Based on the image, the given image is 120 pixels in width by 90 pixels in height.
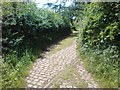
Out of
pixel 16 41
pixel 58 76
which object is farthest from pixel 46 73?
pixel 16 41

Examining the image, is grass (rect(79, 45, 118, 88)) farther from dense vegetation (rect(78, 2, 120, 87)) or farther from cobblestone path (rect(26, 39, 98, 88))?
cobblestone path (rect(26, 39, 98, 88))

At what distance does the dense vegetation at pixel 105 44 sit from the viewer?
9.16ft

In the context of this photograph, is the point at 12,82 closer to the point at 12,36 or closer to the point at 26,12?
the point at 12,36

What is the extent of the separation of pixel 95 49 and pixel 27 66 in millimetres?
2776

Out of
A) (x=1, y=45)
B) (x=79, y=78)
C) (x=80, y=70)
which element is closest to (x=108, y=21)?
(x=80, y=70)

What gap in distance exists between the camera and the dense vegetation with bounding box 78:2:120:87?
2791mm

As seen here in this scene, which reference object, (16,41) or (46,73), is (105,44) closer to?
(46,73)

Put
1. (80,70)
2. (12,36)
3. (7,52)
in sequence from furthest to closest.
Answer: (12,36)
(7,52)
(80,70)

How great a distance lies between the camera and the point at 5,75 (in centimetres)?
264

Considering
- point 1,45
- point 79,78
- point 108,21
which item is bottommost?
point 79,78

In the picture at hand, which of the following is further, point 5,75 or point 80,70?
point 80,70

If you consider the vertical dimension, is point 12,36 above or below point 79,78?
above

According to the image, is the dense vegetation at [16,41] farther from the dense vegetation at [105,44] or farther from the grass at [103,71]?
the dense vegetation at [105,44]

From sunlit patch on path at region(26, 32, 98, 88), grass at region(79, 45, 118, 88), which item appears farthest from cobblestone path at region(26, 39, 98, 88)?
grass at region(79, 45, 118, 88)
